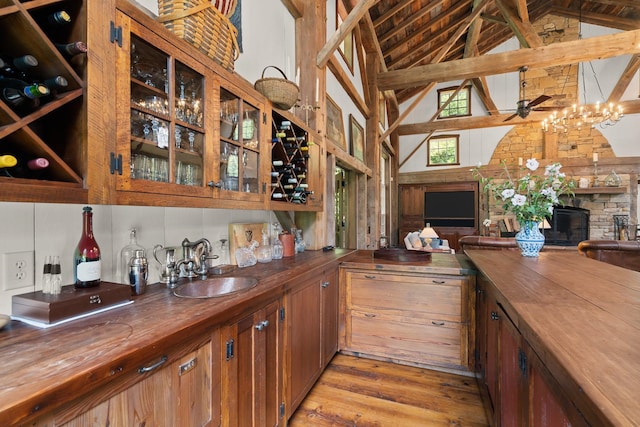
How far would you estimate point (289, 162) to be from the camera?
225 cm

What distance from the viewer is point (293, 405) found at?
5.76 ft

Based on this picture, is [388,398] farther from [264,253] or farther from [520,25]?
[520,25]

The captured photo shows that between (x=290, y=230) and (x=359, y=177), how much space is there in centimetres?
281

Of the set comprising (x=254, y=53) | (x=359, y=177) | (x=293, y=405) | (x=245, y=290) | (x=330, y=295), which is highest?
(x=254, y=53)

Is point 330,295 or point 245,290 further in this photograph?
point 330,295

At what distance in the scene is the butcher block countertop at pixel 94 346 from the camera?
0.61 m

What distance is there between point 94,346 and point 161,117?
0.81 m

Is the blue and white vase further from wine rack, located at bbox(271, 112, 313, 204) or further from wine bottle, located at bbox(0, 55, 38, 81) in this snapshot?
wine bottle, located at bbox(0, 55, 38, 81)

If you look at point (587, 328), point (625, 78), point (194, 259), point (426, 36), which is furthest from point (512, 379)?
point (625, 78)

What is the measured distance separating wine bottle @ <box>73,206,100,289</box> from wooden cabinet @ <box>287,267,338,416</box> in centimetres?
92

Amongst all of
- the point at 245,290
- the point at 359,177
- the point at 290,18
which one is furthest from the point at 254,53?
the point at 359,177

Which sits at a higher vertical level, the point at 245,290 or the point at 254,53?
the point at 254,53

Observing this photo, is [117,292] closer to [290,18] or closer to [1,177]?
[1,177]

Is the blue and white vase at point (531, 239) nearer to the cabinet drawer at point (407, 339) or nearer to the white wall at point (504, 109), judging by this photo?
the cabinet drawer at point (407, 339)
